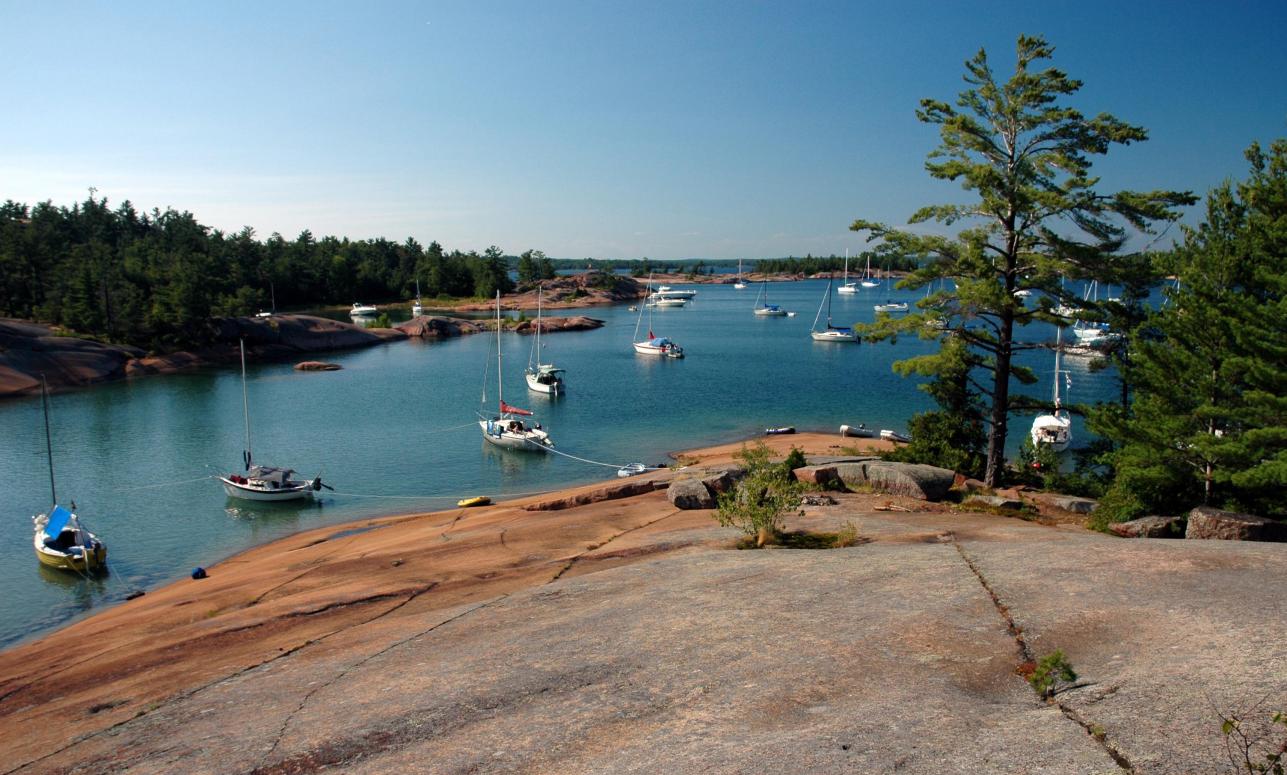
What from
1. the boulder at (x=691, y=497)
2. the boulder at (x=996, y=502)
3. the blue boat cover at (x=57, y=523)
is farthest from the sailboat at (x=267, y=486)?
the boulder at (x=996, y=502)

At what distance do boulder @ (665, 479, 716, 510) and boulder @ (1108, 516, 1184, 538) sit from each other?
10.4 m

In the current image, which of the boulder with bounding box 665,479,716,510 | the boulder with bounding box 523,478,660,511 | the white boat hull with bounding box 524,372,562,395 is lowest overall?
the white boat hull with bounding box 524,372,562,395

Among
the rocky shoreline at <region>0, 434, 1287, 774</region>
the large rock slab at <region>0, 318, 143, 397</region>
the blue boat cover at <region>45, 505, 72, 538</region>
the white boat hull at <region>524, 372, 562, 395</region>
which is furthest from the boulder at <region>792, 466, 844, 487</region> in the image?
the large rock slab at <region>0, 318, 143, 397</region>

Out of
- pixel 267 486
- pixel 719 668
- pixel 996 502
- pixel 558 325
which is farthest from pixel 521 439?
pixel 558 325

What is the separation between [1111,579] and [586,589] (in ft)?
27.0

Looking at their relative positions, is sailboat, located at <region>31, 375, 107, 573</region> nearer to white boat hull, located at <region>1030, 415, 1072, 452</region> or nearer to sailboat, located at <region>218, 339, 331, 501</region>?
sailboat, located at <region>218, 339, 331, 501</region>

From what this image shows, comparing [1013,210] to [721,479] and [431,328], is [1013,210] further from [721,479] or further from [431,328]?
[431,328]

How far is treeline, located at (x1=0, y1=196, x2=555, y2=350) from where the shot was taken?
86125mm

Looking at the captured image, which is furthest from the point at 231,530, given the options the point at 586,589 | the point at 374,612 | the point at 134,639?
the point at 586,589

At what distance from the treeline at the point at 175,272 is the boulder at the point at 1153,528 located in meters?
93.1

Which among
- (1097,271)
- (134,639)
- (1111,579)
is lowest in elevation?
(134,639)

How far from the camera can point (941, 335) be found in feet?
84.3

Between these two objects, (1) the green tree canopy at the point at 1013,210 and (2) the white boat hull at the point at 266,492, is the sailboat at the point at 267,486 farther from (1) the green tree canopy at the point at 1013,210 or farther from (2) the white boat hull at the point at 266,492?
(1) the green tree canopy at the point at 1013,210

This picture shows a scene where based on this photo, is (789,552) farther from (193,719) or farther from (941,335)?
(941,335)
